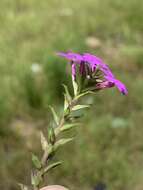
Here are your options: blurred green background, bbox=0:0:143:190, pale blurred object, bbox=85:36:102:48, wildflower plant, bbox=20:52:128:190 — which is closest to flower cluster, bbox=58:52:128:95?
wildflower plant, bbox=20:52:128:190

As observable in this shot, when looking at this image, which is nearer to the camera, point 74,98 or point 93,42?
point 74,98

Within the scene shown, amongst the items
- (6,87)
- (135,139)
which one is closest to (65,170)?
(135,139)

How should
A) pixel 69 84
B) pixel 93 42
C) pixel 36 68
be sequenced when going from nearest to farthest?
pixel 69 84 < pixel 36 68 < pixel 93 42

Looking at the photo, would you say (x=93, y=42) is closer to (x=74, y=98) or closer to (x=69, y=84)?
(x=69, y=84)

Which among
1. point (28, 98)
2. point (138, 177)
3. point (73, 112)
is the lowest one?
point (138, 177)

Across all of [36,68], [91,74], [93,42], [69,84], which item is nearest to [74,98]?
[91,74]

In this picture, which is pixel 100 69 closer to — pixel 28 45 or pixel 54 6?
pixel 28 45

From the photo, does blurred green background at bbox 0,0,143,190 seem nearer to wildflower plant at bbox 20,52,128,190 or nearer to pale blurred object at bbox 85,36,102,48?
pale blurred object at bbox 85,36,102,48
